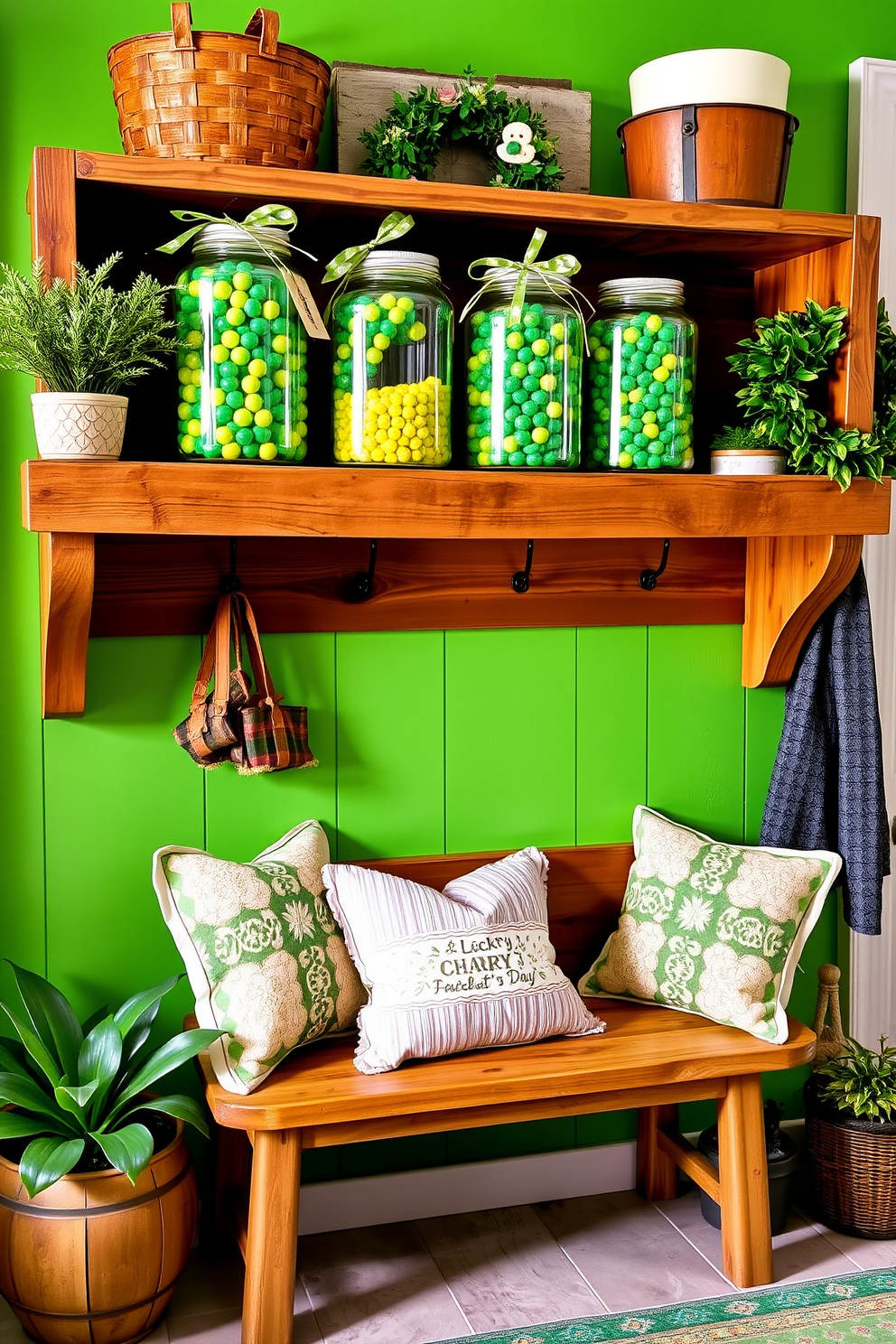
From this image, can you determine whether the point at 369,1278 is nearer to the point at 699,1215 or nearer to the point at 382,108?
the point at 699,1215

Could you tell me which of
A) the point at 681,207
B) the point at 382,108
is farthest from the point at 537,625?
the point at 382,108

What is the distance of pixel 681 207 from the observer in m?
2.02

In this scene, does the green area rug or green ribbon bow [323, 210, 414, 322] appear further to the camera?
the green area rug

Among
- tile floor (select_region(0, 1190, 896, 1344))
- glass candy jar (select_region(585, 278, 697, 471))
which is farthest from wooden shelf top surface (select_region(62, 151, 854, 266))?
tile floor (select_region(0, 1190, 896, 1344))

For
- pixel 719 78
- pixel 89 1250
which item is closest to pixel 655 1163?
pixel 89 1250

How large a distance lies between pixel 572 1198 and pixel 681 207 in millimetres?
1869

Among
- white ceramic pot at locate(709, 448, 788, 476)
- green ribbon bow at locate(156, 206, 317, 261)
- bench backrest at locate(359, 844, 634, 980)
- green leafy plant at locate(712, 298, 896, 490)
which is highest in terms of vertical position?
green ribbon bow at locate(156, 206, 317, 261)

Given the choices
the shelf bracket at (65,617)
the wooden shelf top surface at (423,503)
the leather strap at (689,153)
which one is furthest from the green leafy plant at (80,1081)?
the leather strap at (689,153)

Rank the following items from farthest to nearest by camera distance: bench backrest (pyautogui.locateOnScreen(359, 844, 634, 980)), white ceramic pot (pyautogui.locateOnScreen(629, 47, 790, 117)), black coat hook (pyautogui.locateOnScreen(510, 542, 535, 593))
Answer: bench backrest (pyautogui.locateOnScreen(359, 844, 634, 980)), black coat hook (pyautogui.locateOnScreen(510, 542, 535, 593)), white ceramic pot (pyautogui.locateOnScreen(629, 47, 790, 117))

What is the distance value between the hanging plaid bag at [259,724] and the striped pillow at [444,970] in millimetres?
219

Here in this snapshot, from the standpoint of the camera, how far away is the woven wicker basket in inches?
69.6

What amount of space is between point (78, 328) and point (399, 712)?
920 millimetres

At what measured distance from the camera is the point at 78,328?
5.53 feet

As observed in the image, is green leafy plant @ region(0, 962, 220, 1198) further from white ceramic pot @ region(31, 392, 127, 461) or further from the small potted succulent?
white ceramic pot @ region(31, 392, 127, 461)
